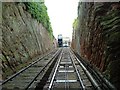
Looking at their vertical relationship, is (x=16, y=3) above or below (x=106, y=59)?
above

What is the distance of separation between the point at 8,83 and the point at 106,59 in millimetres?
3929

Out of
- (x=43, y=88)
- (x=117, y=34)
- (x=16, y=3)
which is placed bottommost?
(x=43, y=88)

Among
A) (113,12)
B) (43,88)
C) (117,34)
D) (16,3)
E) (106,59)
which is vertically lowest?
(43,88)

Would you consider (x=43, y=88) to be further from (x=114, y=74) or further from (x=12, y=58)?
(x=12, y=58)

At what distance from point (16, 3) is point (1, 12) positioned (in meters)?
5.56

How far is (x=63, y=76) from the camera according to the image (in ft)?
44.5

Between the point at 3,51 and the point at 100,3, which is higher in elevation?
the point at 100,3

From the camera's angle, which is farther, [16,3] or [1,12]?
[16,3]

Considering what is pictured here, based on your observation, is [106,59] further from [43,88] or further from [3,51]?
[3,51]

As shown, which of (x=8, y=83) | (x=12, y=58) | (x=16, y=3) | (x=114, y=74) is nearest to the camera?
(x=114, y=74)

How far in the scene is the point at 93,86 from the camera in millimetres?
10625

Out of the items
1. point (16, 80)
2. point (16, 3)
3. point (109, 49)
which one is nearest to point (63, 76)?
point (16, 80)

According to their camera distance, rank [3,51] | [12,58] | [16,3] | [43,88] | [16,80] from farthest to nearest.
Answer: [16,3], [12,58], [3,51], [16,80], [43,88]

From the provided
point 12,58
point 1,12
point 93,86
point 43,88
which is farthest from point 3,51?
point 93,86
